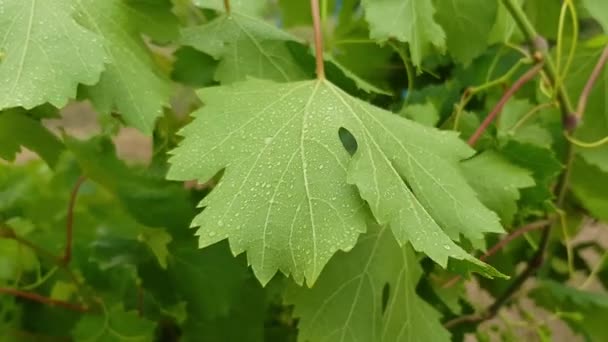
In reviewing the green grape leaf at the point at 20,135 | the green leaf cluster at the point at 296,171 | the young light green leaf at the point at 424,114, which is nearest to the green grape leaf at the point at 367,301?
the green leaf cluster at the point at 296,171

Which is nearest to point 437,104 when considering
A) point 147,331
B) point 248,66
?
point 248,66

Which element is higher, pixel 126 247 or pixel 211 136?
pixel 211 136

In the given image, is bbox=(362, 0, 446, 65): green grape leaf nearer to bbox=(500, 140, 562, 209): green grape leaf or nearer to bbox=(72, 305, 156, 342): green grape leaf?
bbox=(500, 140, 562, 209): green grape leaf

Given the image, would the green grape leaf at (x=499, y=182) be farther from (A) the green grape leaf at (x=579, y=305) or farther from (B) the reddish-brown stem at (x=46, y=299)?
(B) the reddish-brown stem at (x=46, y=299)

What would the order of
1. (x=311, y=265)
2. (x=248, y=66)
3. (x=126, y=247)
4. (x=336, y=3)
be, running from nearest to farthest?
(x=311, y=265) < (x=248, y=66) < (x=126, y=247) < (x=336, y=3)

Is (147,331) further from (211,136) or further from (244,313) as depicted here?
(211,136)

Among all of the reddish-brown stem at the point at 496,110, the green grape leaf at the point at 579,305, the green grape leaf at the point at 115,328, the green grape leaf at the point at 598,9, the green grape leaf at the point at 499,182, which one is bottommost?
the green grape leaf at the point at 579,305
